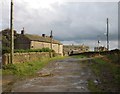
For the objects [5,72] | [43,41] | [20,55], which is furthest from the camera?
[43,41]

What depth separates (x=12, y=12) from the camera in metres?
24.0

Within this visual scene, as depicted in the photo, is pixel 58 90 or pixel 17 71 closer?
pixel 58 90

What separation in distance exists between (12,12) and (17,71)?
5.75m

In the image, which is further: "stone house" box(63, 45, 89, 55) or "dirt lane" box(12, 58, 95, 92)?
"stone house" box(63, 45, 89, 55)

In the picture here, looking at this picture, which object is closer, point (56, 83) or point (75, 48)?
point (56, 83)

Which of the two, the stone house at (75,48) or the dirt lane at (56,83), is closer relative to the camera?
the dirt lane at (56,83)

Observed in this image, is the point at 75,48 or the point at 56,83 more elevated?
the point at 75,48

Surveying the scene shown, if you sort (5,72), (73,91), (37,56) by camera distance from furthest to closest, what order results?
1. (37,56)
2. (5,72)
3. (73,91)

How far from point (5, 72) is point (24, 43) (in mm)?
56140

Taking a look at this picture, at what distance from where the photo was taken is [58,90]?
40.7 ft

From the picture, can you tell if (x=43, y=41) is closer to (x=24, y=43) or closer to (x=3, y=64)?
(x=24, y=43)

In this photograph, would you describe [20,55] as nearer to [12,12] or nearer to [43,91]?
[12,12]

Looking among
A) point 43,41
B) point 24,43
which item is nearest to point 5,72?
point 24,43

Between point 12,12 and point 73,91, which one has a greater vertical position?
point 12,12
